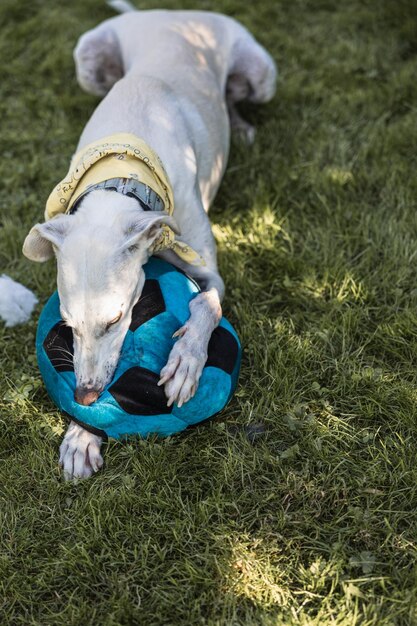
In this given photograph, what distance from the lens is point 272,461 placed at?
11.0 ft

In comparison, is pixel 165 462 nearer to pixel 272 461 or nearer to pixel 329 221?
pixel 272 461

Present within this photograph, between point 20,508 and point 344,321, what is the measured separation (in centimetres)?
210

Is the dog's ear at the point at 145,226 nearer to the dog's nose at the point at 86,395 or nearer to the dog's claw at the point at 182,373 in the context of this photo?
the dog's claw at the point at 182,373

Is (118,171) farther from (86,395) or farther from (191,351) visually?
(86,395)

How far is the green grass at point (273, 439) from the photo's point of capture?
9.57ft

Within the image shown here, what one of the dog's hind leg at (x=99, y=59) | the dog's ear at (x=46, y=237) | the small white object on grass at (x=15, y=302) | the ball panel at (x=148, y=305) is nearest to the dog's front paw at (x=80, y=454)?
the ball panel at (x=148, y=305)

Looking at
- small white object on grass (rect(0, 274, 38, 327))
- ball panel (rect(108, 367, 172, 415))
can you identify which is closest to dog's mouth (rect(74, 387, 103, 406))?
ball panel (rect(108, 367, 172, 415))

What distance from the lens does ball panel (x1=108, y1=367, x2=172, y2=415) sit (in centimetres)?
331

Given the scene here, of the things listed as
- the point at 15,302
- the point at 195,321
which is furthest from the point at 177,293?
the point at 15,302

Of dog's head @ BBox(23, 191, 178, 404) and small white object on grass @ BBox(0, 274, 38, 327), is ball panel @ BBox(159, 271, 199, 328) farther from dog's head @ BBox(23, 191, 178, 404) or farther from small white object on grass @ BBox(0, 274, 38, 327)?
small white object on grass @ BBox(0, 274, 38, 327)

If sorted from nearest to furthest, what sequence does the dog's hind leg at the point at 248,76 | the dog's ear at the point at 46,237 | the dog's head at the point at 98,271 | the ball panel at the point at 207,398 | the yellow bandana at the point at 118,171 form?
the dog's head at the point at 98,271, the dog's ear at the point at 46,237, the ball panel at the point at 207,398, the yellow bandana at the point at 118,171, the dog's hind leg at the point at 248,76

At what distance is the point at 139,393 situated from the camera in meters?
3.33

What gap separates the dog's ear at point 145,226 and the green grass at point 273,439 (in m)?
0.97

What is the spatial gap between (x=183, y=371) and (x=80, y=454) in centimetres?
68
